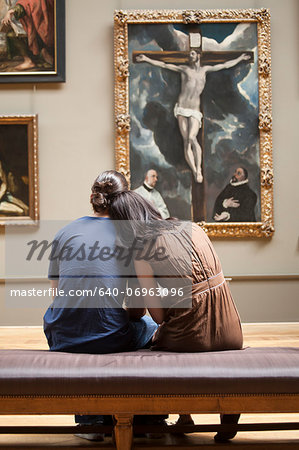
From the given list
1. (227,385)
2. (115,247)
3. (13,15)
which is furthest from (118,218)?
(13,15)

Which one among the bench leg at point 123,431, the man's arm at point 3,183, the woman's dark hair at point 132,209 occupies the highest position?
the man's arm at point 3,183

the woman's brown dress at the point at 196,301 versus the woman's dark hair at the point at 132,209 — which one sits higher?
the woman's dark hair at the point at 132,209

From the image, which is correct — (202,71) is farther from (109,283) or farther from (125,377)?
(125,377)

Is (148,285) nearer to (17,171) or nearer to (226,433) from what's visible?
(226,433)

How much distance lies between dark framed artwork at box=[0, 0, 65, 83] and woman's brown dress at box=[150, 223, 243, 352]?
21.4ft

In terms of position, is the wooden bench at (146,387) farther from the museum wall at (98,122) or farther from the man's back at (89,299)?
the museum wall at (98,122)

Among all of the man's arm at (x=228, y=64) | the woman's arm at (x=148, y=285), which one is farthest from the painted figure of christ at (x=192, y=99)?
the woman's arm at (x=148, y=285)

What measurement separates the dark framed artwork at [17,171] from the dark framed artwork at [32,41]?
856 mm

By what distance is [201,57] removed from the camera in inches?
344

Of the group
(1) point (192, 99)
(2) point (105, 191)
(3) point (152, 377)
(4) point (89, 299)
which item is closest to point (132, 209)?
(2) point (105, 191)

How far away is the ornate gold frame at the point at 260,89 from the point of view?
28.3 feet

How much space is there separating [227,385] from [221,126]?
6.68 meters

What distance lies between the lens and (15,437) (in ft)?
11.2

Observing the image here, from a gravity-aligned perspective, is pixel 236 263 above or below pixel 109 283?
below
